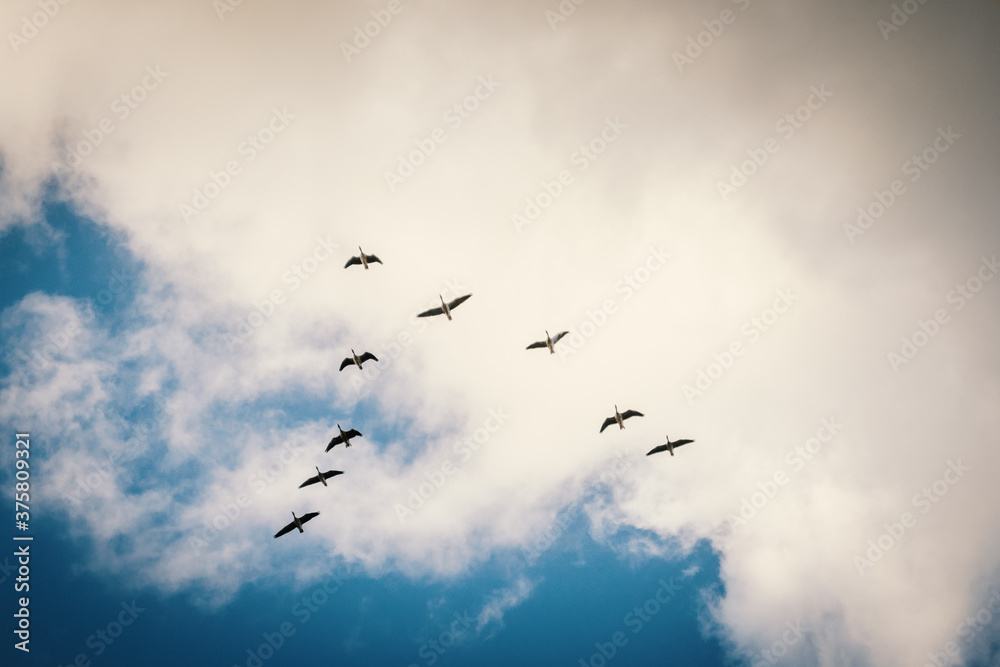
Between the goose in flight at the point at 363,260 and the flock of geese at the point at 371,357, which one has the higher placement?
the goose in flight at the point at 363,260

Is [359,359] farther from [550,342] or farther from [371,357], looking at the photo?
[550,342]

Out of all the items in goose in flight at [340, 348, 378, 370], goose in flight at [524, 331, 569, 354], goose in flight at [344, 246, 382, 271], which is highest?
goose in flight at [344, 246, 382, 271]

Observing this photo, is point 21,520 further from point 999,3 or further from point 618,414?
point 999,3

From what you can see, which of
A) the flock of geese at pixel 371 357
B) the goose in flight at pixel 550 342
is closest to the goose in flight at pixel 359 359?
the flock of geese at pixel 371 357

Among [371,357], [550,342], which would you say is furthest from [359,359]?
[550,342]

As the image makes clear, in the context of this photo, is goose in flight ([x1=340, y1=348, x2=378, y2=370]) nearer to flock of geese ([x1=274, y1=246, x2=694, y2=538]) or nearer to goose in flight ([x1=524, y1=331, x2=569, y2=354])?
flock of geese ([x1=274, y1=246, x2=694, y2=538])

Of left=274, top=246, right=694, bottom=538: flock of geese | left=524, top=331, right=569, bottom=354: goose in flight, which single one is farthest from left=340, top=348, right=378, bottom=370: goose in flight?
left=524, top=331, right=569, bottom=354: goose in flight

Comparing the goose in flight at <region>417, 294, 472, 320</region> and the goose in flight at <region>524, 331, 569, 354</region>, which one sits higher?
the goose in flight at <region>417, 294, 472, 320</region>

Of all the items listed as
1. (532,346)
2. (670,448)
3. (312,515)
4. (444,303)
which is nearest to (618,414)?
(670,448)

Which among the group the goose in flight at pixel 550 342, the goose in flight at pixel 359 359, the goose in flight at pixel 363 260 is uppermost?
the goose in flight at pixel 363 260

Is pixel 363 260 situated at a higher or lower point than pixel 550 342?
higher

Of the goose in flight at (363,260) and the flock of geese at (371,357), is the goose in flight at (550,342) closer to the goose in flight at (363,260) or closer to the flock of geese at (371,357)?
the flock of geese at (371,357)

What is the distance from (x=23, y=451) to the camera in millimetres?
46656

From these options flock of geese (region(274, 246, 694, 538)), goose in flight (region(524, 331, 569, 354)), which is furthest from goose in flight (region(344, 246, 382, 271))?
goose in flight (region(524, 331, 569, 354))
